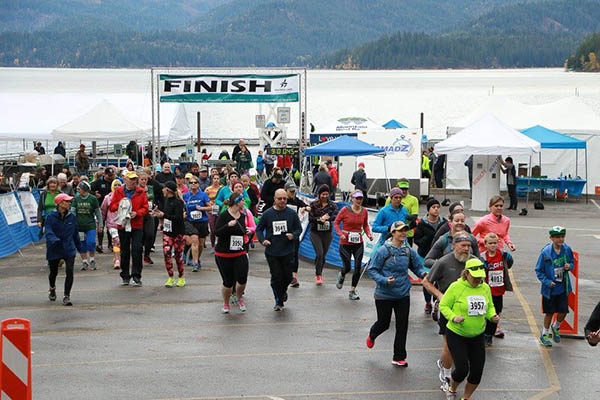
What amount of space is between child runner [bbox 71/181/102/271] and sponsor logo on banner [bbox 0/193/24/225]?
3.06 meters

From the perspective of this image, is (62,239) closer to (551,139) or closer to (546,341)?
(546,341)

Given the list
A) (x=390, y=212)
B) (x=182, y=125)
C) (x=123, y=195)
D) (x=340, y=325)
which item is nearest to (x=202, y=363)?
(x=340, y=325)

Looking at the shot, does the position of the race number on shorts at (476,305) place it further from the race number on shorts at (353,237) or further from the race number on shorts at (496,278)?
the race number on shorts at (353,237)

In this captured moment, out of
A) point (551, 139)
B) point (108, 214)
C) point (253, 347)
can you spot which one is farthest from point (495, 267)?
point (551, 139)

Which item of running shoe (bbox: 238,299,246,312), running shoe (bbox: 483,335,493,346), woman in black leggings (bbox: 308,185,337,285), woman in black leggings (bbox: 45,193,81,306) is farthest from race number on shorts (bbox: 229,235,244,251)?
running shoe (bbox: 483,335,493,346)

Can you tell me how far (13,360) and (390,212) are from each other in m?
7.97

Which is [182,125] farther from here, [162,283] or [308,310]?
[308,310]

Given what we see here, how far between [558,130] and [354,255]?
20.0 meters

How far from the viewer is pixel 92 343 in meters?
11.4

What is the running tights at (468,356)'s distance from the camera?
872 centimetres

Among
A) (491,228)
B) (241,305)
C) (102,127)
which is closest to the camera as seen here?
(491,228)

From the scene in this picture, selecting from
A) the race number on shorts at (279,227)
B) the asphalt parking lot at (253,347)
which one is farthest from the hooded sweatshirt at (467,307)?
the race number on shorts at (279,227)

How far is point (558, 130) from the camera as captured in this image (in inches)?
1293

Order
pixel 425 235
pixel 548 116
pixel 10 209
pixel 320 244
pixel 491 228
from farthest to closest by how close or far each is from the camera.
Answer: pixel 548 116 → pixel 10 209 → pixel 320 244 → pixel 425 235 → pixel 491 228
